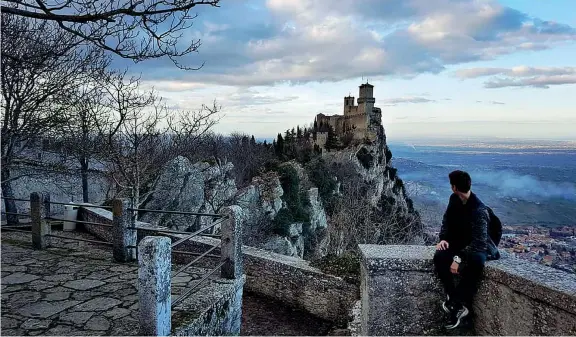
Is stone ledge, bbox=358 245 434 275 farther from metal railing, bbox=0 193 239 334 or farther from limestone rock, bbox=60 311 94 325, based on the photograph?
limestone rock, bbox=60 311 94 325

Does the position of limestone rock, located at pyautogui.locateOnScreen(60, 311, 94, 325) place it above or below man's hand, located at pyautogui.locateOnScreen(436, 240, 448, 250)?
below

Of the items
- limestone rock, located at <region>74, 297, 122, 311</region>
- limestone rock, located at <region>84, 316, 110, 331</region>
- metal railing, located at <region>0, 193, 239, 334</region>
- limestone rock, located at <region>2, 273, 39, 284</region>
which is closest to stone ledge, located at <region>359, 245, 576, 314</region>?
metal railing, located at <region>0, 193, 239, 334</region>

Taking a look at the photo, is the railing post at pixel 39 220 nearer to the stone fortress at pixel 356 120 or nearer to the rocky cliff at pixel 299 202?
the rocky cliff at pixel 299 202

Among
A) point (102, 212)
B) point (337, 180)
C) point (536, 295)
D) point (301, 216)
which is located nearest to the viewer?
point (536, 295)

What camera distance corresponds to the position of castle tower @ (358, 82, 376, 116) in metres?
69.9

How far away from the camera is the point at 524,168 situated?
2803 cm

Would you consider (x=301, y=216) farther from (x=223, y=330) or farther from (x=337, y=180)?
(x=223, y=330)

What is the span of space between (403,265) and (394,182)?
58.0m

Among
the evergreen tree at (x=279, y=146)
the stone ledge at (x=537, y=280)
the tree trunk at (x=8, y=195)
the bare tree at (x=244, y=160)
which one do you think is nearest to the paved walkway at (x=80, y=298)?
the stone ledge at (x=537, y=280)

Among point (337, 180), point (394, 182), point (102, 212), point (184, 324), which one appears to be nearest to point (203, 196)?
point (102, 212)

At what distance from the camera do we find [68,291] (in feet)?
17.2

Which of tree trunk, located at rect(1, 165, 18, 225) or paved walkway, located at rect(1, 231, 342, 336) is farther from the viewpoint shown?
tree trunk, located at rect(1, 165, 18, 225)

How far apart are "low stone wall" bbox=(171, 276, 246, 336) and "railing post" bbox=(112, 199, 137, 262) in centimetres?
207

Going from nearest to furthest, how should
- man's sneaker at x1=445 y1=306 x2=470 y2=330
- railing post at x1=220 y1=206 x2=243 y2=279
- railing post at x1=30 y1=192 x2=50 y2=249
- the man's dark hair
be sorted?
man's sneaker at x1=445 y1=306 x2=470 y2=330, the man's dark hair, railing post at x1=220 y1=206 x2=243 y2=279, railing post at x1=30 y1=192 x2=50 y2=249
